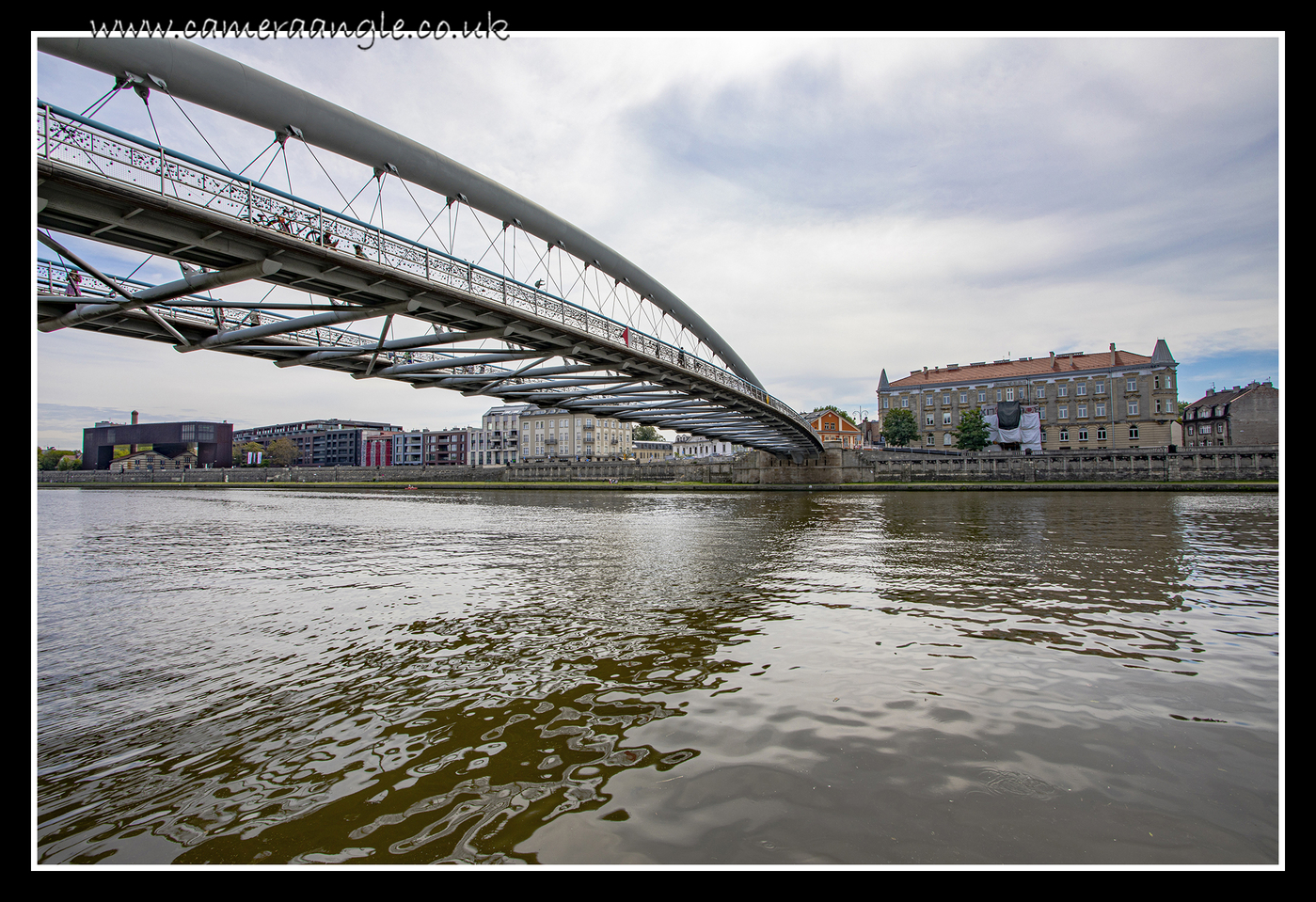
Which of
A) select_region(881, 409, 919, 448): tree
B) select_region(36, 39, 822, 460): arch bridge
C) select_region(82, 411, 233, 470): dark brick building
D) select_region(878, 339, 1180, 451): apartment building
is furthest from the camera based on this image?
select_region(82, 411, 233, 470): dark brick building

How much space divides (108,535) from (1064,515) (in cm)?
4013

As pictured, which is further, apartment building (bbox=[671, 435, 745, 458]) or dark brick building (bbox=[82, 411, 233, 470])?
apartment building (bbox=[671, 435, 745, 458])

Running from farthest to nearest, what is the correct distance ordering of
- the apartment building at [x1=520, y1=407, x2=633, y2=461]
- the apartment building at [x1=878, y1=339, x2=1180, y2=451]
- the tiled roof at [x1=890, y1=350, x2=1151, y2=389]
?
the apartment building at [x1=520, y1=407, x2=633, y2=461]
the tiled roof at [x1=890, y1=350, x2=1151, y2=389]
the apartment building at [x1=878, y1=339, x2=1180, y2=451]

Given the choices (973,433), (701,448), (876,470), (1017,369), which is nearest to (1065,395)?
(1017,369)

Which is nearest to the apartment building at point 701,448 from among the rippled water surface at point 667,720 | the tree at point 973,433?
the tree at point 973,433

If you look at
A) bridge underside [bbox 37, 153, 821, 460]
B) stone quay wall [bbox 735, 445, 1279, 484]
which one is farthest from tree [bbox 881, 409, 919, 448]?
bridge underside [bbox 37, 153, 821, 460]

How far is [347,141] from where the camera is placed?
1991 cm

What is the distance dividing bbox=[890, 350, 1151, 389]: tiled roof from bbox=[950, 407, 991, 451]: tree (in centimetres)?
946

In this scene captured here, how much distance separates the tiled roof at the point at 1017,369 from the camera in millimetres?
77312

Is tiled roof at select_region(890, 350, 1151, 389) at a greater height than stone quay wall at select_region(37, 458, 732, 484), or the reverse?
tiled roof at select_region(890, 350, 1151, 389)

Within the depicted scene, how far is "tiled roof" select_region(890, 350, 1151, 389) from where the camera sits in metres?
77.3

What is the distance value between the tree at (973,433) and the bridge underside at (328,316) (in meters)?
52.6

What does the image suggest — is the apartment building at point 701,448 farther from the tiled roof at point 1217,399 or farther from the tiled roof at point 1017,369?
the tiled roof at point 1217,399

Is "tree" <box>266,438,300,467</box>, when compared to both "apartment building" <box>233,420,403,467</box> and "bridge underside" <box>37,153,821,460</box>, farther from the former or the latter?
"bridge underside" <box>37,153,821,460</box>
